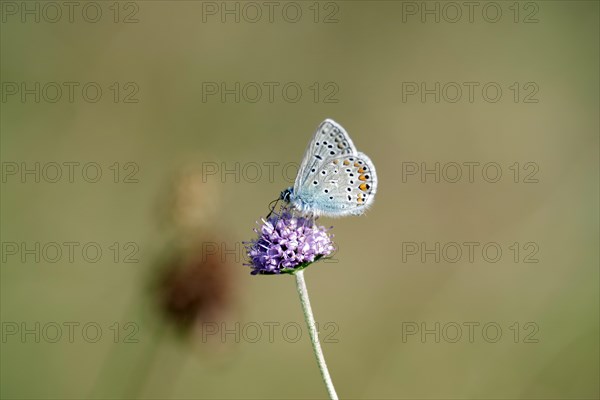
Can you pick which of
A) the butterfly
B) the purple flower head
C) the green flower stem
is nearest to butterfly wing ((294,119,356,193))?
the butterfly

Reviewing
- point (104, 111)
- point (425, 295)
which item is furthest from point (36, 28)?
point (425, 295)

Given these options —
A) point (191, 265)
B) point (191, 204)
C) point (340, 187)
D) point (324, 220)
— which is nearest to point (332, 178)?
point (340, 187)

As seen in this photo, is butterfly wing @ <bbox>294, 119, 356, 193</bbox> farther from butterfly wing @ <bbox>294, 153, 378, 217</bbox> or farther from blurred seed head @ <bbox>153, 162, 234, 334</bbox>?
blurred seed head @ <bbox>153, 162, 234, 334</bbox>

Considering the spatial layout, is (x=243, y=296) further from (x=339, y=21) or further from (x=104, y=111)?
(x=339, y=21)

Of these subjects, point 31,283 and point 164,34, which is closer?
point 31,283

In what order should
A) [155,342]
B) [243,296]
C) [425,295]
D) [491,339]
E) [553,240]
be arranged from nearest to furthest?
[155,342] → [243,296] → [491,339] → [425,295] → [553,240]

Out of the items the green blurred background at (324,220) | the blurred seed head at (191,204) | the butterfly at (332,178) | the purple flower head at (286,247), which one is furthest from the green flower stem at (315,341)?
the green blurred background at (324,220)

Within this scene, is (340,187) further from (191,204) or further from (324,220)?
(324,220)
